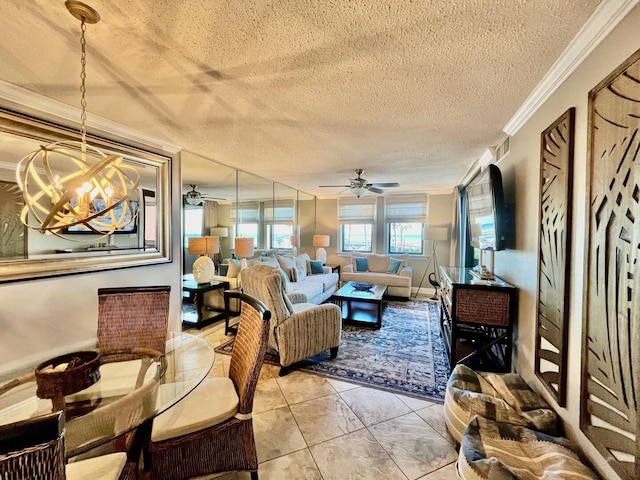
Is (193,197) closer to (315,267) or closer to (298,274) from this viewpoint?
(298,274)

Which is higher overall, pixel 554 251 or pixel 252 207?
pixel 252 207

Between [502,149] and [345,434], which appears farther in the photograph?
[502,149]

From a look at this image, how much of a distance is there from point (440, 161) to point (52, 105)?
13.6 ft

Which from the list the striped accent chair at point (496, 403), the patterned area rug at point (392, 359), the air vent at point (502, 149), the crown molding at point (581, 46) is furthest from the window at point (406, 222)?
the striped accent chair at point (496, 403)

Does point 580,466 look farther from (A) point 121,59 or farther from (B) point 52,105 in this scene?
(B) point 52,105

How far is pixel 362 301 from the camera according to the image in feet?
13.6

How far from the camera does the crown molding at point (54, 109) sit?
6.13ft

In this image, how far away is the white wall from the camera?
122 cm

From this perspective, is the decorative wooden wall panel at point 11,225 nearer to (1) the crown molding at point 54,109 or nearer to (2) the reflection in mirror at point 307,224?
(1) the crown molding at point 54,109

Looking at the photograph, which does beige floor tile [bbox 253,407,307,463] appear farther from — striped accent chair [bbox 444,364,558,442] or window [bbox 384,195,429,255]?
window [bbox 384,195,429,255]

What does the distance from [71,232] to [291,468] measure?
257 cm

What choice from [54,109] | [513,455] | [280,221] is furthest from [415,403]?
[280,221]

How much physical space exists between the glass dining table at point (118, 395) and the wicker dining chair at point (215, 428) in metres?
0.14

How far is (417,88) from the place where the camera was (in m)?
1.84
